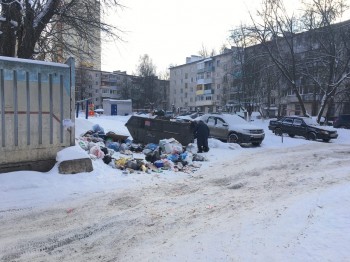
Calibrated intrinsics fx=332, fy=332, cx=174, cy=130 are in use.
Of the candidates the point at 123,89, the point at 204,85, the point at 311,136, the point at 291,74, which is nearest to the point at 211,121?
the point at 311,136

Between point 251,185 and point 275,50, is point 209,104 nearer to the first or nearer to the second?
point 275,50

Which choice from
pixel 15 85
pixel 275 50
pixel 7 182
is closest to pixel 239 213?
pixel 7 182

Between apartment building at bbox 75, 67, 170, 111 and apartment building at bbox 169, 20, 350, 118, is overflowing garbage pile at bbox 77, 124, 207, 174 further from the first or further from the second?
apartment building at bbox 75, 67, 170, 111

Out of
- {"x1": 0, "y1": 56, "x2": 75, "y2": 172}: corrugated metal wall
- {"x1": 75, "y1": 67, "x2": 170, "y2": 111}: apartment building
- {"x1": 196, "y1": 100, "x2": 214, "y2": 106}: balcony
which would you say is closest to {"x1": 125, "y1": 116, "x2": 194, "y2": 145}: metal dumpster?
{"x1": 0, "y1": 56, "x2": 75, "y2": 172}: corrugated metal wall

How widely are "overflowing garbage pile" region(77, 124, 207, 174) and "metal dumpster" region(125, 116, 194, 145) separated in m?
0.57

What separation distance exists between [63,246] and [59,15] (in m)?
11.1

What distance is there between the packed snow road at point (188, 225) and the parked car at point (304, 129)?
14.6m

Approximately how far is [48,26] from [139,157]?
7.17 metres

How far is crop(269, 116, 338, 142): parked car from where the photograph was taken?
69.4 ft

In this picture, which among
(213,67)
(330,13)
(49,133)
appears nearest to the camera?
(49,133)

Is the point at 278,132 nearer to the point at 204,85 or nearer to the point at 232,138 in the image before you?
the point at 232,138

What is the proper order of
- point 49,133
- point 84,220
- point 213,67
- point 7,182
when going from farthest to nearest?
point 213,67, point 49,133, point 7,182, point 84,220

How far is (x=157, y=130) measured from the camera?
15070mm

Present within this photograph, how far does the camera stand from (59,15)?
514 inches
